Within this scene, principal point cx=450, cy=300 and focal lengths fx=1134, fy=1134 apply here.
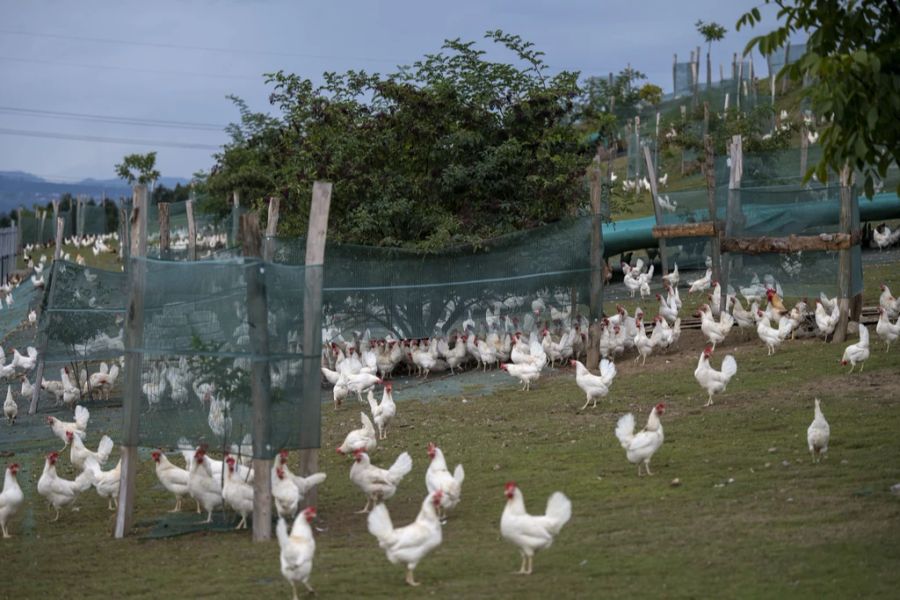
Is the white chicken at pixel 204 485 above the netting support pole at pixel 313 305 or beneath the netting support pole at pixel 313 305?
beneath

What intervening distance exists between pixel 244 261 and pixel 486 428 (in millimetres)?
5492

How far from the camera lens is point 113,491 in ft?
36.9

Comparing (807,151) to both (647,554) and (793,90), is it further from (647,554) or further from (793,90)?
(793,90)

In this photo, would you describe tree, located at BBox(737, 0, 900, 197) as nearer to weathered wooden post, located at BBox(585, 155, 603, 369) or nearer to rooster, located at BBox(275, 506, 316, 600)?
rooster, located at BBox(275, 506, 316, 600)

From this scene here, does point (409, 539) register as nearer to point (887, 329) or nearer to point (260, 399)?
point (260, 399)

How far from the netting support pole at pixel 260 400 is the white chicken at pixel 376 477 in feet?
3.10

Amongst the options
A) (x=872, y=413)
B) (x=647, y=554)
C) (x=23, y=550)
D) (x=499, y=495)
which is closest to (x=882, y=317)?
(x=872, y=413)

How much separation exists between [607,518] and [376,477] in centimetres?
213

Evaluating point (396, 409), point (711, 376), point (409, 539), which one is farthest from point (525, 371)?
point (409, 539)

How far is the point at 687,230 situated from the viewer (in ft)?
77.4

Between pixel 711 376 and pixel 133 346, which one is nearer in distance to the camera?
pixel 133 346

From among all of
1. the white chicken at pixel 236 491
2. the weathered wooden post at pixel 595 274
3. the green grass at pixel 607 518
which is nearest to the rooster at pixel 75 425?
the green grass at pixel 607 518

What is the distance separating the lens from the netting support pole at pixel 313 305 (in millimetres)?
9789

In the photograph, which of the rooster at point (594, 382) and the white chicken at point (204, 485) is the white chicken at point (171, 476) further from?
the rooster at point (594, 382)
